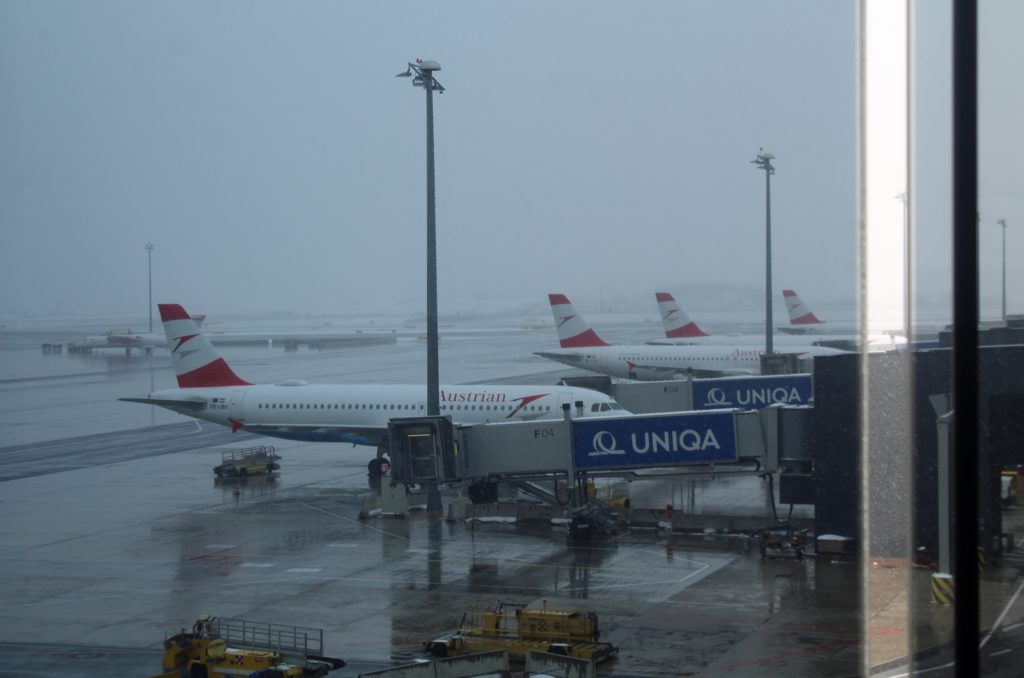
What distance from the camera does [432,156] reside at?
29859 millimetres

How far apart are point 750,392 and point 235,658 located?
2513cm

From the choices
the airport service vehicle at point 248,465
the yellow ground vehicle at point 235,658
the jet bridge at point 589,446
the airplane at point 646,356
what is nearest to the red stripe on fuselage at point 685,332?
the airplane at point 646,356

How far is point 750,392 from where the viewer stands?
38.8 m

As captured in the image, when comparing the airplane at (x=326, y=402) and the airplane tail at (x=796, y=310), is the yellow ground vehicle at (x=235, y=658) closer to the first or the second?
the airplane at (x=326, y=402)

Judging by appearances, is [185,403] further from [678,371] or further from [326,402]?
[678,371]

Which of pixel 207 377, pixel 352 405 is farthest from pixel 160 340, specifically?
pixel 352 405

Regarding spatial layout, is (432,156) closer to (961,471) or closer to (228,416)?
(228,416)

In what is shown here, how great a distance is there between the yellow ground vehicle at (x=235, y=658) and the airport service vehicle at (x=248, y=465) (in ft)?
72.2

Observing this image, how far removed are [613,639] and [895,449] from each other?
20.3 feet

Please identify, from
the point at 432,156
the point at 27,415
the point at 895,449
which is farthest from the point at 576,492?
the point at 27,415

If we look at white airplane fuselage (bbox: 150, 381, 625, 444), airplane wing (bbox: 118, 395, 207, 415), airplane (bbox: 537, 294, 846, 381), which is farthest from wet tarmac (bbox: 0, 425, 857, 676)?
airplane (bbox: 537, 294, 846, 381)

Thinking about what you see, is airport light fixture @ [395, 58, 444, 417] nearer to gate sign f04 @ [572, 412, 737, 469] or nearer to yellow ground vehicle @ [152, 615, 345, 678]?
gate sign f04 @ [572, 412, 737, 469]

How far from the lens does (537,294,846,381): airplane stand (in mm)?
63750

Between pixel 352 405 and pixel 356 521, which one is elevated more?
pixel 352 405
